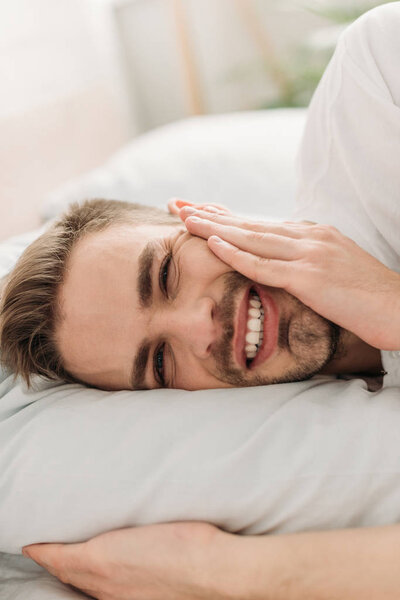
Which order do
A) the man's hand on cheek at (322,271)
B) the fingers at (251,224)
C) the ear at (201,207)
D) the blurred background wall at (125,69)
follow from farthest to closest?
1. the blurred background wall at (125,69)
2. the ear at (201,207)
3. the fingers at (251,224)
4. the man's hand on cheek at (322,271)

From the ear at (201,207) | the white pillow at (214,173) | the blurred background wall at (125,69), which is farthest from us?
the blurred background wall at (125,69)

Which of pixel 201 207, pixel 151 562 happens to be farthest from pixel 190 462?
pixel 201 207

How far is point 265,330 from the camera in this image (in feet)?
3.26

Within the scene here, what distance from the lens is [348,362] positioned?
Result: 112 centimetres

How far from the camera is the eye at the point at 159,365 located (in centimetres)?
102

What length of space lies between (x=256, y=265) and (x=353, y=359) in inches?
12.1

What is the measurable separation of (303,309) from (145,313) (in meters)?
0.28

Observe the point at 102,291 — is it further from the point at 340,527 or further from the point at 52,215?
the point at 52,215

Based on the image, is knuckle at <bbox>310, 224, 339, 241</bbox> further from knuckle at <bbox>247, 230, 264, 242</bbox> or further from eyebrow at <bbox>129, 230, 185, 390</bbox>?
eyebrow at <bbox>129, 230, 185, 390</bbox>

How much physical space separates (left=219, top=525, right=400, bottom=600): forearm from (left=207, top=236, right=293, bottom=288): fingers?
41cm

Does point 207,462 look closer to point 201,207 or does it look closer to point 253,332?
point 253,332

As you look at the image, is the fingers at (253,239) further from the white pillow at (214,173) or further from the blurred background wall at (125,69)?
the blurred background wall at (125,69)

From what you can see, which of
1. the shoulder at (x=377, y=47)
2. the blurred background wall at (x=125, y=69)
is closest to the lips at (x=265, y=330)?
the shoulder at (x=377, y=47)

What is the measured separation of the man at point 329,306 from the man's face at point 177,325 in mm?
22
